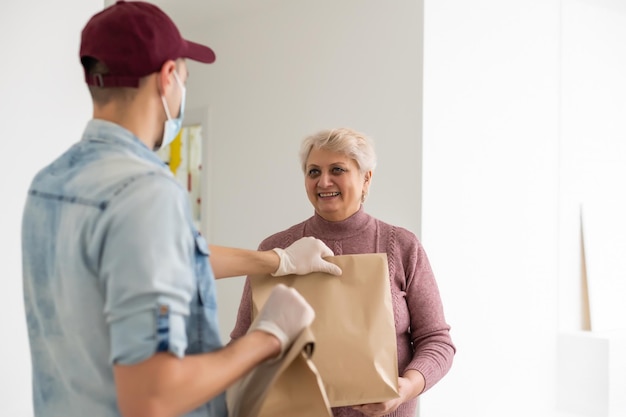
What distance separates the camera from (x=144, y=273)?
0.90 m

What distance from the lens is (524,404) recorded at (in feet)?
13.2

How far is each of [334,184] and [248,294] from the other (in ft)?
1.43

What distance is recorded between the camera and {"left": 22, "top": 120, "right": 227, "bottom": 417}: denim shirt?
2.96 ft

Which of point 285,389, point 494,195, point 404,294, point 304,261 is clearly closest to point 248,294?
point 304,261

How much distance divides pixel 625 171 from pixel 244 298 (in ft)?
11.9

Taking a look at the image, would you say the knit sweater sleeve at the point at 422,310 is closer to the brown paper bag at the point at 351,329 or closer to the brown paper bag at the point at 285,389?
the brown paper bag at the point at 351,329

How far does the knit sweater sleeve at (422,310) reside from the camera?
6.43 feet

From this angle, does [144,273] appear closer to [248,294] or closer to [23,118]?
[248,294]

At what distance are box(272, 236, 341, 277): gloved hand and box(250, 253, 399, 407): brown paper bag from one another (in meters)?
0.02

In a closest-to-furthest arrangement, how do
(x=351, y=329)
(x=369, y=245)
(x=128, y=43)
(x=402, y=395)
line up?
(x=128, y=43) → (x=351, y=329) → (x=402, y=395) → (x=369, y=245)

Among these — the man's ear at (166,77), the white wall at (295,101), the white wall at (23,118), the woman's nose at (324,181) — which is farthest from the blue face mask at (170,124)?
the white wall at (295,101)

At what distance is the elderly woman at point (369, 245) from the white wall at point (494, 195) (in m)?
1.19

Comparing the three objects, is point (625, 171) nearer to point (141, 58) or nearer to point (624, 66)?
point (624, 66)

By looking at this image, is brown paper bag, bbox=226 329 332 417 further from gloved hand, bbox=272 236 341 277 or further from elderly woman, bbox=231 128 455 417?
elderly woman, bbox=231 128 455 417
